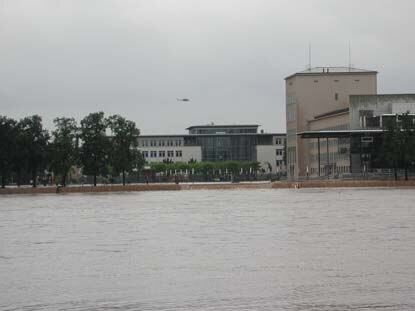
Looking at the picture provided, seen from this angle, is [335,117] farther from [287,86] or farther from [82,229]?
[82,229]

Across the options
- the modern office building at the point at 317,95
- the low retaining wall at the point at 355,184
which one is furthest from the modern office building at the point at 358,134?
the low retaining wall at the point at 355,184

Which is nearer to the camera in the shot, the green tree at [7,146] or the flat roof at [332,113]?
the green tree at [7,146]

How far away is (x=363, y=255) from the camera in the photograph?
29984 mm

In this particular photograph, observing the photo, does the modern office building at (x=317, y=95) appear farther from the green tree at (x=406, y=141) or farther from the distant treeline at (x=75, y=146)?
the distant treeline at (x=75, y=146)

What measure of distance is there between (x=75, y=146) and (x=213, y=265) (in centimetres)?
10897

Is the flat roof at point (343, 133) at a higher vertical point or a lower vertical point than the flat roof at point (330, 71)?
lower

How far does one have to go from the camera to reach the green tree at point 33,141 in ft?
465

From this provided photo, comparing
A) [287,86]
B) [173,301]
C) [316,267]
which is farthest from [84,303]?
[287,86]

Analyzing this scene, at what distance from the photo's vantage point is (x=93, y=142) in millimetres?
135250

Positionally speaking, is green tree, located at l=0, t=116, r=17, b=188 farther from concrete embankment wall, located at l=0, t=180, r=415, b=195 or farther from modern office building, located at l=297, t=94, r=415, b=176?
modern office building, located at l=297, t=94, r=415, b=176

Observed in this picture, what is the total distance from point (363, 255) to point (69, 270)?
9.12m

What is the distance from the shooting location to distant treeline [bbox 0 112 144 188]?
438 feet

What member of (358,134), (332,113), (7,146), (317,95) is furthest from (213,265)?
(317,95)

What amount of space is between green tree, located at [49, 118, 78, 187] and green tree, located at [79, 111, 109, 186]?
59.9 inches
